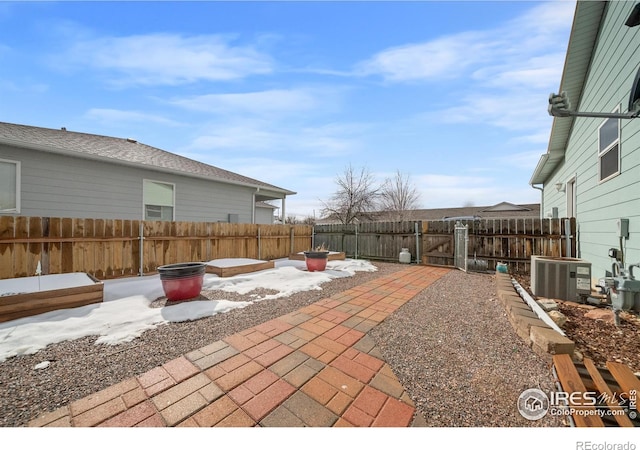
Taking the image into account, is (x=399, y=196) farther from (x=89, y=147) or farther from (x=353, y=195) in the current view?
(x=89, y=147)

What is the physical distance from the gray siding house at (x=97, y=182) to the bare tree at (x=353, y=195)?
9912 millimetres

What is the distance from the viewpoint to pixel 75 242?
14.8 feet

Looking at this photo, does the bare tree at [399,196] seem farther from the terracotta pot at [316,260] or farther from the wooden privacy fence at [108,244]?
the wooden privacy fence at [108,244]

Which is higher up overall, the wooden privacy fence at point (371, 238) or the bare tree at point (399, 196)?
the bare tree at point (399, 196)

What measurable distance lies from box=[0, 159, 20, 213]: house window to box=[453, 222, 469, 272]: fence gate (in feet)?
35.8

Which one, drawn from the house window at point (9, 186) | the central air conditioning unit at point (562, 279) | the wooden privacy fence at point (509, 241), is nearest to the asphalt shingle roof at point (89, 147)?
the house window at point (9, 186)

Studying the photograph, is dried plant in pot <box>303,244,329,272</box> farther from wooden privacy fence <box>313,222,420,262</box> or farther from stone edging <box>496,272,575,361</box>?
stone edging <box>496,272,575,361</box>

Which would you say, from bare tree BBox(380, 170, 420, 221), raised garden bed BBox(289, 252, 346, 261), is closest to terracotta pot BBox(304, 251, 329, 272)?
raised garden bed BBox(289, 252, 346, 261)

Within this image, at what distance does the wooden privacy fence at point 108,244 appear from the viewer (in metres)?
4.04

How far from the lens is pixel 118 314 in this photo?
3086 millimetres

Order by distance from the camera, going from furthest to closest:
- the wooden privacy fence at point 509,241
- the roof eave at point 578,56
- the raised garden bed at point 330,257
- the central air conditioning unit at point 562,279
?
the raised garden bed at point 330,257 → the wooden privacy fence at point 509,241 → the roof eave at point 578,56 → the central air conditioning unit at point 562,279
